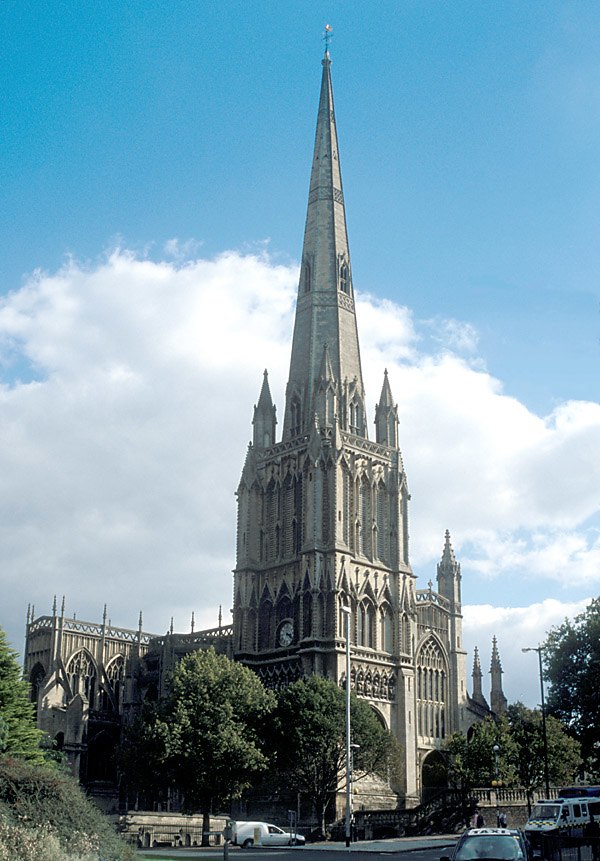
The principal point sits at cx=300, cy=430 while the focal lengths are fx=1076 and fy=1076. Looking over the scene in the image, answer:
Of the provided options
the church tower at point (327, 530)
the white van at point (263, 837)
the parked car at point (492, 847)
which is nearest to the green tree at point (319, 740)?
the church tower at point (327, 530)

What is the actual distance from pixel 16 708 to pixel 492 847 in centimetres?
4127

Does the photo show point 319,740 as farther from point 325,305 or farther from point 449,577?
point 325,305

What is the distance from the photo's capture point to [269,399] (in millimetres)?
87750

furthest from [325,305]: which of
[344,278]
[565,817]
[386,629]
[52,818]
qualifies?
[52,818]

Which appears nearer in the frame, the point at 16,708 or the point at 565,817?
the point at 565,817

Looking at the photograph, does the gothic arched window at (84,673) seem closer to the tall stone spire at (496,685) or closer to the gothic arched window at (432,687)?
the gothic arched window at (432,687)

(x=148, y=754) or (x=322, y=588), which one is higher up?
(x=322, y=588)

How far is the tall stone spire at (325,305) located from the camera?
84.7 m

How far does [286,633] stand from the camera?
77.7 metres

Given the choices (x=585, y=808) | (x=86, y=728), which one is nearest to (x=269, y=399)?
(x=86, y=728)

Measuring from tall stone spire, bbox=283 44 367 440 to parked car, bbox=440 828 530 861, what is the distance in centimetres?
6039

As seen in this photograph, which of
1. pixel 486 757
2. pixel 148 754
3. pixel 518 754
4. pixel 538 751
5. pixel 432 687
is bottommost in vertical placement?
pixel 148 754

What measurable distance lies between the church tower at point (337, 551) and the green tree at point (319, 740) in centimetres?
740

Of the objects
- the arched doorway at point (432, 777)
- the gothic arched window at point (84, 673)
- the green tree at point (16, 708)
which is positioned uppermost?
the gothic arched window at point (84, 673)
